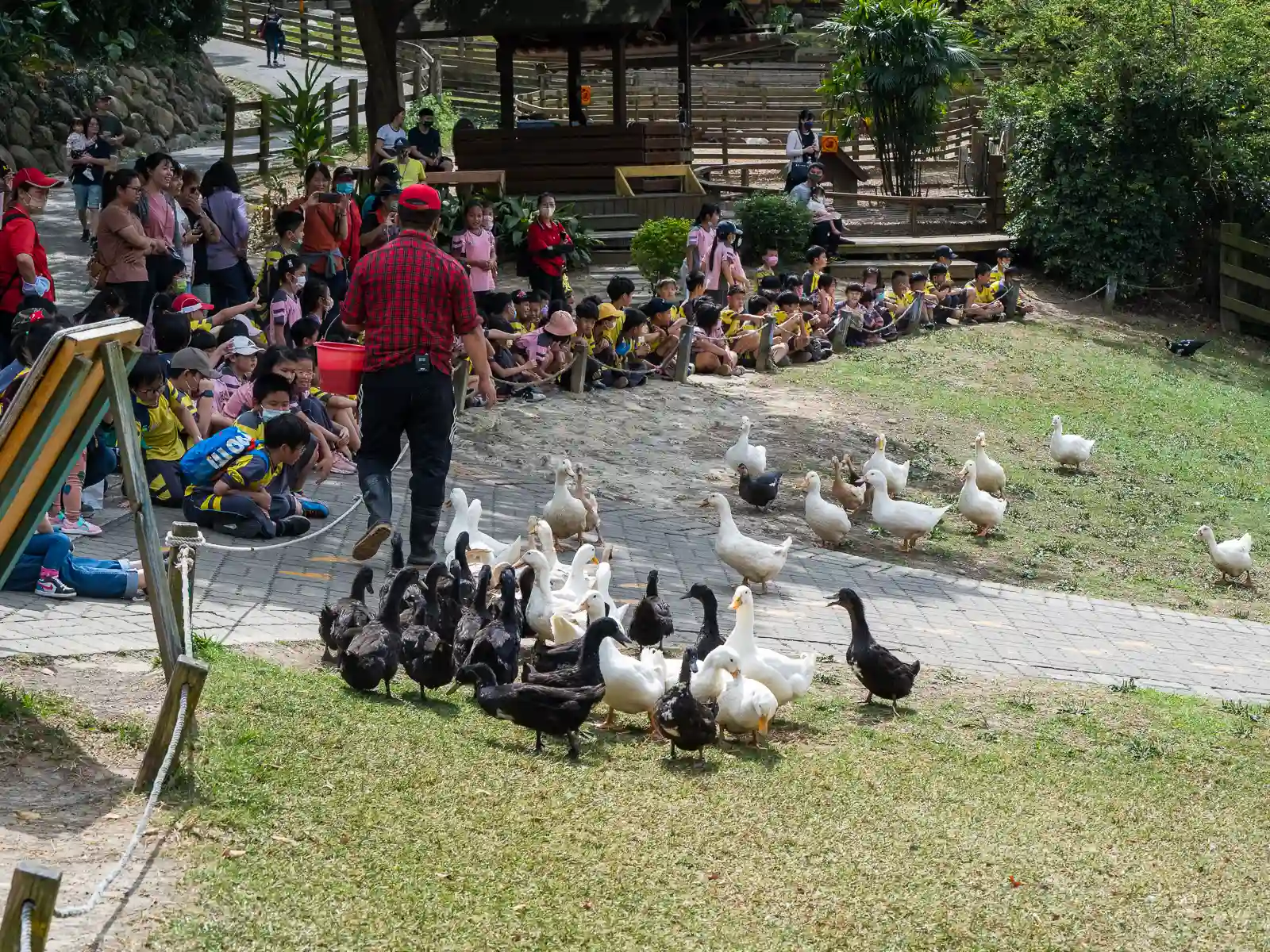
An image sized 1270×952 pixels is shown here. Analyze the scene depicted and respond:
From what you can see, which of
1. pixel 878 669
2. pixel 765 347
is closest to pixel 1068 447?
pixel 765 347

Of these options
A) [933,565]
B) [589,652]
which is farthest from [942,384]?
[589,652]

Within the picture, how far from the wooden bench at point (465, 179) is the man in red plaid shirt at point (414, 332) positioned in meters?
12.0

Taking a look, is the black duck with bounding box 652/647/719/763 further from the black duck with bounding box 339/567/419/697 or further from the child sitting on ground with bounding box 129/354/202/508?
the child sitting on ground with bounding box 129/354/202/508

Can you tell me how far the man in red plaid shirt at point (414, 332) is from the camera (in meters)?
9.13

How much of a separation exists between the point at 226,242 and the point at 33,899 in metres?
10.8

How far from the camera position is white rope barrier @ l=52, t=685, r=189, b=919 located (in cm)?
448

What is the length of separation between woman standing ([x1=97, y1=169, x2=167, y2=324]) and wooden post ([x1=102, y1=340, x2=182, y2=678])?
21.3ft

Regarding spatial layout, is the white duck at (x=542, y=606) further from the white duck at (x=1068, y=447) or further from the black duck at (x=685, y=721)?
the white duck at (x=1068, y=447)

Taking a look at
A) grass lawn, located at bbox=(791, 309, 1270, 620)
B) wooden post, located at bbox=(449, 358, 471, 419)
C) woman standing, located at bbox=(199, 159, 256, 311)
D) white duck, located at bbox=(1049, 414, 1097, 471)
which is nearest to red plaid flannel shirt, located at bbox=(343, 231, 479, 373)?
wooden post, located at bbox=(449, 358, 471, 419)

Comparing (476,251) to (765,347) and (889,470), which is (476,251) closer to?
(765,347)

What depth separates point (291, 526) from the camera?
34.1ft

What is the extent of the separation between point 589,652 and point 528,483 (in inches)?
216

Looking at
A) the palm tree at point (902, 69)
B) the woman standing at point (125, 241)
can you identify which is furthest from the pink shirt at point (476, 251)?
the palm tree at point (902, 69)

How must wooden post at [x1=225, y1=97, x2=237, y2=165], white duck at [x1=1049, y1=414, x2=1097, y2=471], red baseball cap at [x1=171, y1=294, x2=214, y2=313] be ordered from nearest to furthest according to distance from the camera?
red baseball cap at [x1=171, y1=294, x2=214, y2=313]
white duck at [x1=1049, y1=414, x2=1097, y2=471]
wooden post at [x1=225, y1=97, x2=237, y2=165]
